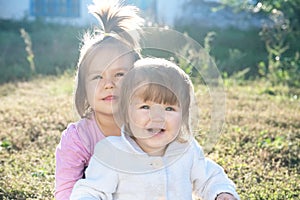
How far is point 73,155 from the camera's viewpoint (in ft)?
8.93

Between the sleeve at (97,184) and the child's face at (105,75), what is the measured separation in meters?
0.34

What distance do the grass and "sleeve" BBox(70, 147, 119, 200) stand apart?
2.36ft

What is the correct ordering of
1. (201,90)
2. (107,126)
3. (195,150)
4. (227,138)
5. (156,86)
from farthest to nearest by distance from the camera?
1. (201,90)
2. (227,138)
3. (107,126)
4. (195,150)
5. (156,86)

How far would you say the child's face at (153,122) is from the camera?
7.50 feet

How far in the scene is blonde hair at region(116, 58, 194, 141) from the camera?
7.47ft

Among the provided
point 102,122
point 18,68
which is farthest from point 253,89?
point 102,122

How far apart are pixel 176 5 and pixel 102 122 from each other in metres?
11.5

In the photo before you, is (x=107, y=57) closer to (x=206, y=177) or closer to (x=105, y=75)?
(x=105, y=75)

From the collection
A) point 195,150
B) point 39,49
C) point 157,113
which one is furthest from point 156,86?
point 39,49

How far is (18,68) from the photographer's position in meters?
8.13

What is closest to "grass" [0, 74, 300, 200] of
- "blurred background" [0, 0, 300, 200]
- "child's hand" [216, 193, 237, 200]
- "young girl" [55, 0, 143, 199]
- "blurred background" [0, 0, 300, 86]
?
"blurred background" [0, 0, 300, 200]

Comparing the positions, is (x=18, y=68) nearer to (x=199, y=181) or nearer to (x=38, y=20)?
(x=38, y=20)

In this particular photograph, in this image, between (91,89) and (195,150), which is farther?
(91,89)

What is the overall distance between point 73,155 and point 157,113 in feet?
2.01
